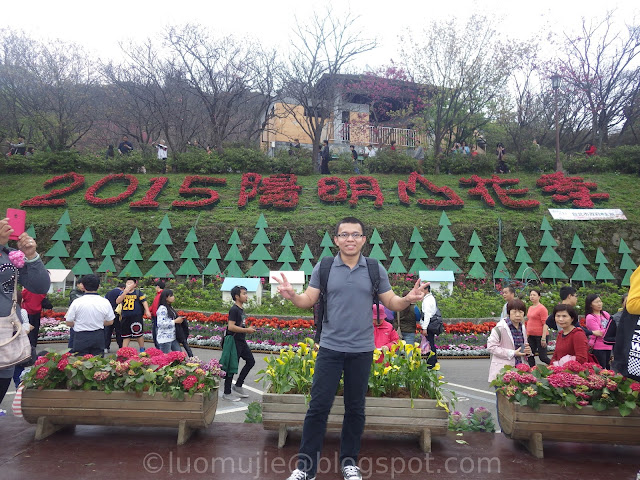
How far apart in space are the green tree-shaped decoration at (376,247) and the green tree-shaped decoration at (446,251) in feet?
6.57

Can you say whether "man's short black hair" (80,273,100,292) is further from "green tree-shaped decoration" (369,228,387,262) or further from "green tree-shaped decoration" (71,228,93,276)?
"green tree-shaped decoration" (369,228,387,262)

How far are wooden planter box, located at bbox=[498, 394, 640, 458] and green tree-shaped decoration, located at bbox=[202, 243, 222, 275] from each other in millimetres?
13265

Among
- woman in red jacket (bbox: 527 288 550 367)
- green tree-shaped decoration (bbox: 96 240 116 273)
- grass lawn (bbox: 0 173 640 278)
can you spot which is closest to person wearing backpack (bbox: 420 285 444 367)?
woman in red jacket (bbox: 527 288 550 367)

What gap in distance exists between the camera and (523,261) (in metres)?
17.1

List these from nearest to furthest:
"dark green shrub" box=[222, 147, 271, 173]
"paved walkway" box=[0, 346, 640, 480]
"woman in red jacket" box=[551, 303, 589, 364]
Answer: "paved walkway" box=[0, 346, 640, 480], "woman in red jacket" box=[551, 303, 589, 364], "dark green shrub" box=[222, 147, 271, 173]

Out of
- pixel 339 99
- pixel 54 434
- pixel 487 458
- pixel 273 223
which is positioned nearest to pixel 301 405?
pixel 487 458

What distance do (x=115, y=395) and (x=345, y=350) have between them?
228cm

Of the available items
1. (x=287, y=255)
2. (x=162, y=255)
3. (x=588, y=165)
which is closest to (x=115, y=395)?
(x=287, y=255)

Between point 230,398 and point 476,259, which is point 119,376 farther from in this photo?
point 476,259

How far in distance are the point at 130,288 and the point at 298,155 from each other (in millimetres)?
16743

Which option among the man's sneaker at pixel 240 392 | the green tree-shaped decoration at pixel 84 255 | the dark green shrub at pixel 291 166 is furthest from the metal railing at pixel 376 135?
the man's sneaker at pixel 240 392

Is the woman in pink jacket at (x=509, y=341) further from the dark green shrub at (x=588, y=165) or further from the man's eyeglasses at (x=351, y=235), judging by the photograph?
the dark green shrub at (x=588, y=165)

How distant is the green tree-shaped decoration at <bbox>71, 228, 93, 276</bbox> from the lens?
1645 centimetres

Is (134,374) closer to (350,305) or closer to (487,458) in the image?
(350,305)
